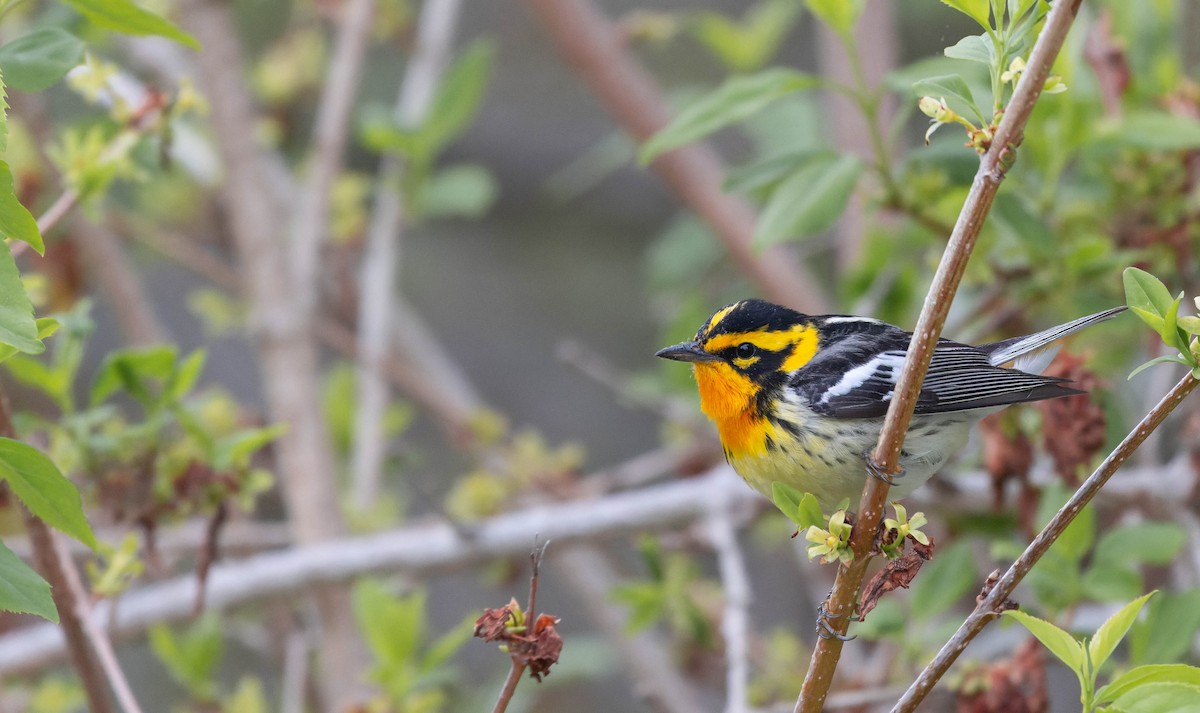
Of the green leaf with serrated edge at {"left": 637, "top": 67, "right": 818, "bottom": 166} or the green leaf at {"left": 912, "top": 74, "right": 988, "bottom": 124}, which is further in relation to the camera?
the green leaf with serrated edge at {"left": 637, "top": 67, "right": 818, "bottom": 166}

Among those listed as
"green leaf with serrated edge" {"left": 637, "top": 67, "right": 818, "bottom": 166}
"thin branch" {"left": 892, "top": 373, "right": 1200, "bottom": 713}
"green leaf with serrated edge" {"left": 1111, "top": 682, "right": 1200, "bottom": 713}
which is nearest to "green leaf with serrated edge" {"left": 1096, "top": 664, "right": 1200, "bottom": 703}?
"green leaf with serrated edge" {"left": 1111, "top": 682, "right": 1200, "bottom": 713}

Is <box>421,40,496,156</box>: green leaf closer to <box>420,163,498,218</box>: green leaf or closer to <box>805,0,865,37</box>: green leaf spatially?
<box>420,163,498,218</box>: green leaf

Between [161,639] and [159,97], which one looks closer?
[159,97]

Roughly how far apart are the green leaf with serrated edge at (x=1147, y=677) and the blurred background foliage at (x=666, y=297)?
0.65 meters

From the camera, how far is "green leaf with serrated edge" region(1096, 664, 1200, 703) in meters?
1.19

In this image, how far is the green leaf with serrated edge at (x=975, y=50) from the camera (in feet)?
4.23

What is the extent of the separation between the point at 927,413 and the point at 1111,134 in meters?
0.74

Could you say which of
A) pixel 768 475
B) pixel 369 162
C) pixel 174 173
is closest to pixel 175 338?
pixel 369 162

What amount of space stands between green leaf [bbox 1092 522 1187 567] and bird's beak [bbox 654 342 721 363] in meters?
0.77

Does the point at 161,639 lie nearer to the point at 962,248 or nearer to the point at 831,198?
the point at 831,198

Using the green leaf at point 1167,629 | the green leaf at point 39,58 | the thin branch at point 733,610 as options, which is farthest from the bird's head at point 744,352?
the green leaf at point 39,58

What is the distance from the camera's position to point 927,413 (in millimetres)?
2053

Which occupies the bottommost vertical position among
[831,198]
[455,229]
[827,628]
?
[827,628]

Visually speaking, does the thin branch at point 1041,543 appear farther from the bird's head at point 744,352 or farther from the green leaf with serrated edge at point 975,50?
the bird's head at point 744,352
